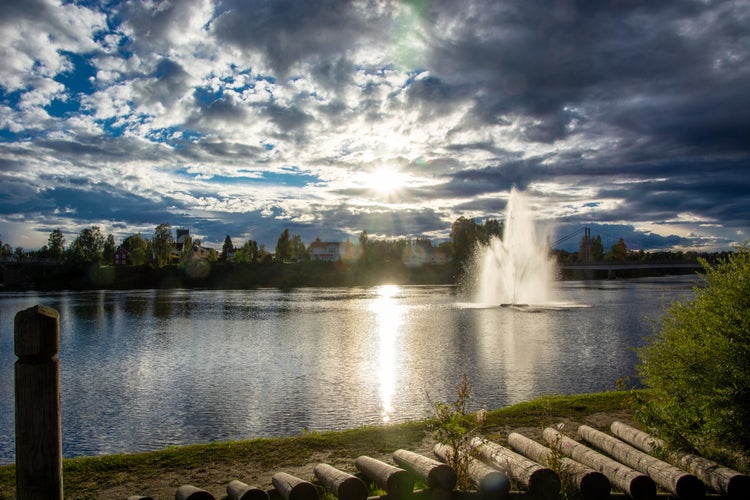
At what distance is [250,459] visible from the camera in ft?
39.4

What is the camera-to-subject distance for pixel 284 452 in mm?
12398

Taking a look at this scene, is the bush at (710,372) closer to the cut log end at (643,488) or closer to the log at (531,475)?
the cut log end at (643,488)

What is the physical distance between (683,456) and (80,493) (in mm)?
10612

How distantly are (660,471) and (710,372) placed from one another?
213cm

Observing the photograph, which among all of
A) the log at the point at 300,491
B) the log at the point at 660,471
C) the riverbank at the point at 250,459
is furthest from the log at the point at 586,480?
the log at the point at 300,491

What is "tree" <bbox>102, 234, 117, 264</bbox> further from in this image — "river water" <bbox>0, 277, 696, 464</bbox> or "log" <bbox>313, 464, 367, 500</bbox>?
"log" <bbox>313, 464, 367, 500</bbox>

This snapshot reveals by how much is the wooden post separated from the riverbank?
4.65m

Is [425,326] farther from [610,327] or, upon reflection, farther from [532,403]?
[532,403]

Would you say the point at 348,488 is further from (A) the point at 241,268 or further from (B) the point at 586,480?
(A) the point at 241,268

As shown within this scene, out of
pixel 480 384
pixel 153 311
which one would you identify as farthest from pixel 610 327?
pixel 153 311

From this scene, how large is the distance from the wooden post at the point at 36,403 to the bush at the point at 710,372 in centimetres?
938

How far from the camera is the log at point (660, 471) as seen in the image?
8.21m

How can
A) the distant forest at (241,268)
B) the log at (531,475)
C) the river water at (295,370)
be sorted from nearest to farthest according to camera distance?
the log at (531,475) < the river water at (295,370) < the distant forest at (241,268)

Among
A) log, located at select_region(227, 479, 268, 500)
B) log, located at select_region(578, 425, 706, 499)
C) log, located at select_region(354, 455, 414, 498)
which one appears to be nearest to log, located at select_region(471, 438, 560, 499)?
log, located at select_region(354, 455, 414, 498)
